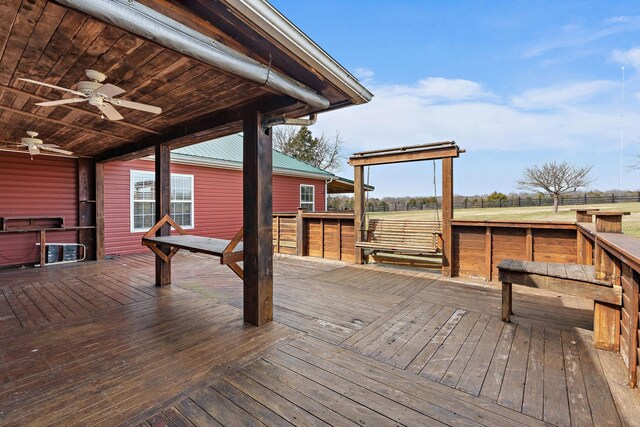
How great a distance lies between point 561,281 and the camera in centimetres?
266

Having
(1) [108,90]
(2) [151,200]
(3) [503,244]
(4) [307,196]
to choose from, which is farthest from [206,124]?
(4) [307,196]

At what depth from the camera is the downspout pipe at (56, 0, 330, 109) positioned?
51.6 inches

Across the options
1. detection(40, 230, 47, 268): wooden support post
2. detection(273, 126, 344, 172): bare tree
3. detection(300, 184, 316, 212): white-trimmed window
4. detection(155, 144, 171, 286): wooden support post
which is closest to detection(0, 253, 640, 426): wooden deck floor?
detection(155, 144, 171, 286): wooden support post

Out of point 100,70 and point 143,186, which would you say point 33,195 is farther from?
point 100,70

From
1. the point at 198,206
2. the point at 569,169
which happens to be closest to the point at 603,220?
the point at 198,206

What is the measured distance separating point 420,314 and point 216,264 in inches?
172

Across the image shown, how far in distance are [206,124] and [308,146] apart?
21164 mm

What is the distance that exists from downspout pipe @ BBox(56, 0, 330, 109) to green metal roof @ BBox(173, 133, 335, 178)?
6.28 meters

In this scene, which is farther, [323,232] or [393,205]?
[393,205]

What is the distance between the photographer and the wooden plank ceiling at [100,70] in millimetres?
1731

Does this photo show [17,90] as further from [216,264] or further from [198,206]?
[198,206]

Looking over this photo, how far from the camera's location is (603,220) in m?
2.79

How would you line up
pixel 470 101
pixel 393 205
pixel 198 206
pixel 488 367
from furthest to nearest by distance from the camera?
pixel 393 205, pixel 470 101, pixel 198 206, pixel 488 367

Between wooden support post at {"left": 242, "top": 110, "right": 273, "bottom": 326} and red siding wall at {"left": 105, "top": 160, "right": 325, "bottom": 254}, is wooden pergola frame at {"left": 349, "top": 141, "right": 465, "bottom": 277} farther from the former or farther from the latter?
Result: red siding wall at {"left": 105, "top": 160, "right": 325, "bottom": 254}
